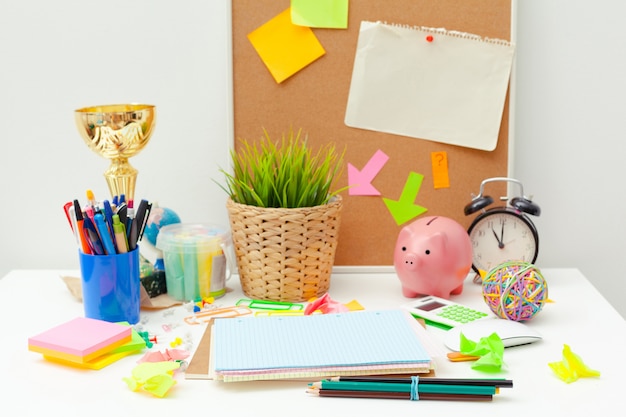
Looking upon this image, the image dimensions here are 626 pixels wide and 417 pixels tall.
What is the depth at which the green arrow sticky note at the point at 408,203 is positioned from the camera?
3.95ft

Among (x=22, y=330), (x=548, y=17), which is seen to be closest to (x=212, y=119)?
(x=22, y=330)

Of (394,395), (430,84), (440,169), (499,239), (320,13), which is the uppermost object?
(320,13)

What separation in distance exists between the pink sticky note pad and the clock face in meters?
0.54

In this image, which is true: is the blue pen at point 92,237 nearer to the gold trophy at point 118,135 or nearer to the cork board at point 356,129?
the gold trophy at point 118,135

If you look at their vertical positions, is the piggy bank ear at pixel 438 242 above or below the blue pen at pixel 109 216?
below

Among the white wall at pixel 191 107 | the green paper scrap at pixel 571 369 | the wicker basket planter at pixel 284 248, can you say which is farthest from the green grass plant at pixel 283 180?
the green paper scrap at pixel 571 369

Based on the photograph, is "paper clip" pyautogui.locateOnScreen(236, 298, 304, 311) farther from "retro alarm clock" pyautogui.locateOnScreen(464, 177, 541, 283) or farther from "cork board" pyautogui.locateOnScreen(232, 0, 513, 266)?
"retro alarm clock" pyautogui.locateOnScreen(464, 177, 541, 283)

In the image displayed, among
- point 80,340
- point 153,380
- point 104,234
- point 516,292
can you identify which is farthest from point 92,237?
point 516,292

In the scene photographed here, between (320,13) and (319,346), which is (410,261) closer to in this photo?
(319,346)

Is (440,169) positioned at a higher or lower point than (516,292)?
higher

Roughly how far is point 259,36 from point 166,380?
0.58 metres

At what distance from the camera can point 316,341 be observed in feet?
2.89

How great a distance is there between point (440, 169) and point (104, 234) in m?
0.53

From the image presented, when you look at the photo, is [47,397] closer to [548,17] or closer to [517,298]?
[517,298]
